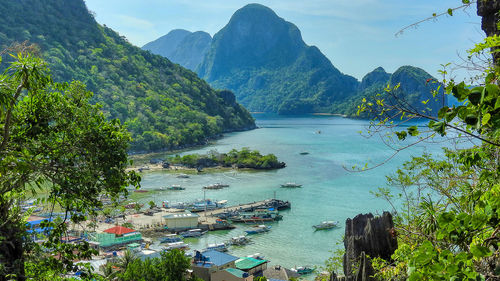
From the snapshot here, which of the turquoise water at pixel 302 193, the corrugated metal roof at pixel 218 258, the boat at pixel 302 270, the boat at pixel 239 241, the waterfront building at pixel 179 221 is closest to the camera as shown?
the corrugated metal roof at pixel 218 258

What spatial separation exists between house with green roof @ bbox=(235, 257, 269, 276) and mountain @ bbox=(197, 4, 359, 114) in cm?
11651

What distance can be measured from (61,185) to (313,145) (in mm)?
51723

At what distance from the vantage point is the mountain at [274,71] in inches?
5507

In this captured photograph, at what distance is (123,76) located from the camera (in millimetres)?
68188

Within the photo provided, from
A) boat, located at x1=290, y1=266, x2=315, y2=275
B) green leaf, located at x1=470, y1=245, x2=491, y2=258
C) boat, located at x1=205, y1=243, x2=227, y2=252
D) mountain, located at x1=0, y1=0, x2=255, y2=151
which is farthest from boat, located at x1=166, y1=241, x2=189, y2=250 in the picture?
mountain, located at x1=0, y1=0, x2=255, y2=151

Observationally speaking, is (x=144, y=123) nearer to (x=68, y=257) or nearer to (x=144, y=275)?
(x=144, y=275)

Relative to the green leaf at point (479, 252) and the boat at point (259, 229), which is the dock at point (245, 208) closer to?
the boat at point (259, 229)

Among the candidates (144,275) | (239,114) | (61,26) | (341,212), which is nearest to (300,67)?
(239,114)

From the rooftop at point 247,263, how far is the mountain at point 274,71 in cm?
11646

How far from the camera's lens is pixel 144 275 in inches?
396

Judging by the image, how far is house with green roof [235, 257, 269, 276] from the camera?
49.1 ft

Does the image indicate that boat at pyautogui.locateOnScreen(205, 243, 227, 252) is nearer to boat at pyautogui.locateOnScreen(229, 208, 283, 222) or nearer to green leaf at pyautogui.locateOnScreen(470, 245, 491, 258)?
boat at pyautogui.locateOnScreen(229, 208, 283, 222)

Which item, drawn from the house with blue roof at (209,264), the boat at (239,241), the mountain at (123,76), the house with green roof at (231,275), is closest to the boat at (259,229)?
the boat at (239,241)

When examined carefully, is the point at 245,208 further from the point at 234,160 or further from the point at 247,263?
the point at 234,160
